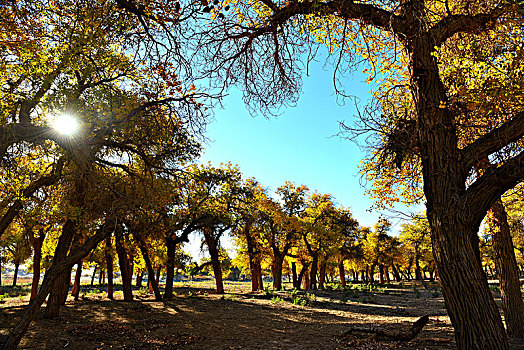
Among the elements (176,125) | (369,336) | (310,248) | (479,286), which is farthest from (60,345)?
(310,248)

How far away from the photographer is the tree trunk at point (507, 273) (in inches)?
283

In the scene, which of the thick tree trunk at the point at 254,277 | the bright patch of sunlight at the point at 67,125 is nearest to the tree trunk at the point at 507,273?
the bright patch of sunlight at the point at 67,125

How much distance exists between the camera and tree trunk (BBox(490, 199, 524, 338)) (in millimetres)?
7199

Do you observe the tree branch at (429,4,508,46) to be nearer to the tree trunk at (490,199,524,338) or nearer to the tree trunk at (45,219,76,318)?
the tree trunk at (490,199,524,338)

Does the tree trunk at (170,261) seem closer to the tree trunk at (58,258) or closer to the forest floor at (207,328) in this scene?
the forest floor at (207,328)

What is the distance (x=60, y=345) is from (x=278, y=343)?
547 cm

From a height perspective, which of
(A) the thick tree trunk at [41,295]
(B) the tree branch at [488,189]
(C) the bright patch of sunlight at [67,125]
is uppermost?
(C) the bright patch of sunlight at [67,125]

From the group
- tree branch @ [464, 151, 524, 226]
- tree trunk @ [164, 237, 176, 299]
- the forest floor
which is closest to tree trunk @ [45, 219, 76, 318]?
the forest floor

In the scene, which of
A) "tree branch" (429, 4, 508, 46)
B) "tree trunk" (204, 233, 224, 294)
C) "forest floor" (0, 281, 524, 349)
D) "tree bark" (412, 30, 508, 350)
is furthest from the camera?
"tree trunk" (204, 233, 224, 294)

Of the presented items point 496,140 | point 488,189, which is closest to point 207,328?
point 488,189

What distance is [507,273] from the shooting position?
745 centimetres

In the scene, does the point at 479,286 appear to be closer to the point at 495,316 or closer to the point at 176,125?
the point at 495,316

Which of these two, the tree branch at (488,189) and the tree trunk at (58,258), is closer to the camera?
the tree branch at (488,189)

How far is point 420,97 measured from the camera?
459 centimetres
